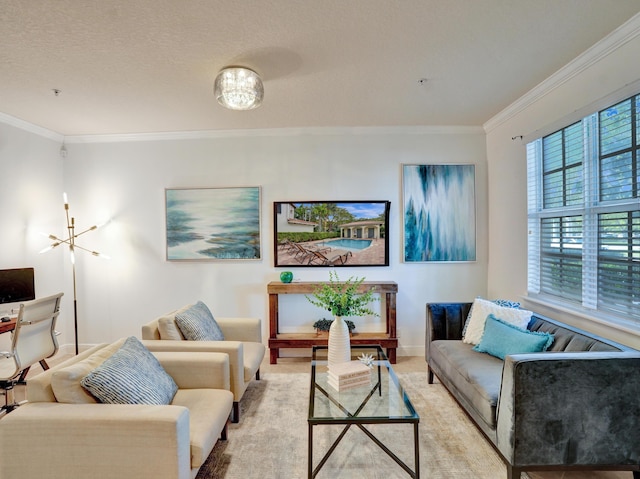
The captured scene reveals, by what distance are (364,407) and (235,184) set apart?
2822mm

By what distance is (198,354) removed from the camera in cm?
209

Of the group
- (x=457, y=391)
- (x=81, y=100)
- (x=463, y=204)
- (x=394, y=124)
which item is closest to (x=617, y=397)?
(x=457, y=391)

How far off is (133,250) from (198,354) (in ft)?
7.62

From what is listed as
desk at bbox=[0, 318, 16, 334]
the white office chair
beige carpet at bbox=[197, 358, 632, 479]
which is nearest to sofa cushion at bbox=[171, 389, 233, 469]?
beige carpet at bbox=[197, 358, 632, 479]

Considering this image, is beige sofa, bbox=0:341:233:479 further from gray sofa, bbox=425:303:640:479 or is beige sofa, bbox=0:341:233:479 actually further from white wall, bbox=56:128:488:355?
white wall, bbox=56:128:488:355

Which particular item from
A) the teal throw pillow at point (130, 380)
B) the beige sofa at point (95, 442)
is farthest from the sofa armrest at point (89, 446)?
the teal throw pillow at point (130, 380)

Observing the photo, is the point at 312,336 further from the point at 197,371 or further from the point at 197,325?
the point at 197,371

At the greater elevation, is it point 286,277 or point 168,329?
point 286,277

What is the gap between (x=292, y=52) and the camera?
212 cm

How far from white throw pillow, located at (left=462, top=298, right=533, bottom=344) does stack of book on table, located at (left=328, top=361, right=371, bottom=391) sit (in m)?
1.14

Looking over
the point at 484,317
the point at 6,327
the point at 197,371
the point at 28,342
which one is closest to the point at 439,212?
the point at 484,317

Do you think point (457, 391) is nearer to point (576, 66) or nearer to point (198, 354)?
point (198, 354)

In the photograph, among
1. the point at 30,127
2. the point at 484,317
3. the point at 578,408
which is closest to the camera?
the point at 578,408

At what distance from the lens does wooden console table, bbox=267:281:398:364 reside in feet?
11.1
